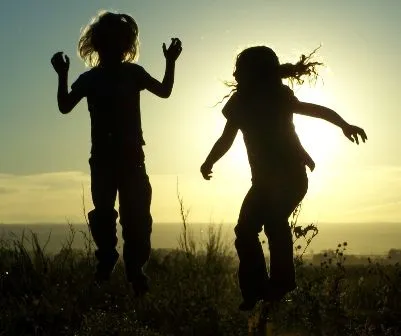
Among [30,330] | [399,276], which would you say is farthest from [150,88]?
[399,276]

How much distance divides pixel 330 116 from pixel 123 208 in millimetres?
2050

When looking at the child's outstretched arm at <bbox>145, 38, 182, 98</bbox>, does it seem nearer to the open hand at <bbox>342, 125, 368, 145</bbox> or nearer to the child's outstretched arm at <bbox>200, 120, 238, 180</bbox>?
the child's outstretched arm at <bbox>200, 120, 238, 180</bbox>

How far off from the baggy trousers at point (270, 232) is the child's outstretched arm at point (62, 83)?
193cm

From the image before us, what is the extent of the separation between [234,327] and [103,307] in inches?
58.8

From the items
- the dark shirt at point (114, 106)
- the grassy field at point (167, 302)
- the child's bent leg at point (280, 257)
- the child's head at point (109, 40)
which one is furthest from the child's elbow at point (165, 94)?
the grassy field at point (167, 302)

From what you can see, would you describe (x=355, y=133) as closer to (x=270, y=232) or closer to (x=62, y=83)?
(x=270, y=232)

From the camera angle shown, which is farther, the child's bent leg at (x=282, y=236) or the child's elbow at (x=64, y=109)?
the child's elbow at (x=64, y=109)

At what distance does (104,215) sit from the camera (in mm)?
6121

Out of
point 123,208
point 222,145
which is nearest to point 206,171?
point 222,145

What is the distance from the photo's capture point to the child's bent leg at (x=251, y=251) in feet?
17.5

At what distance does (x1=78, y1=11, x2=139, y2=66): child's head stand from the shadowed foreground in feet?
7.06

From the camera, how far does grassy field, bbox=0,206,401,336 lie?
5047 mm

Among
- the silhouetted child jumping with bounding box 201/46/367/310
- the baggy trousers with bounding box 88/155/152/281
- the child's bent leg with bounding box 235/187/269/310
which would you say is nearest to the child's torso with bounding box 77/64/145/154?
the baggy trousers with bounding box 88/155/152/281

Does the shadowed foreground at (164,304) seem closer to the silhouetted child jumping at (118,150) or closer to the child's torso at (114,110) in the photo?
the silhouetted child jumping at (118,150)
